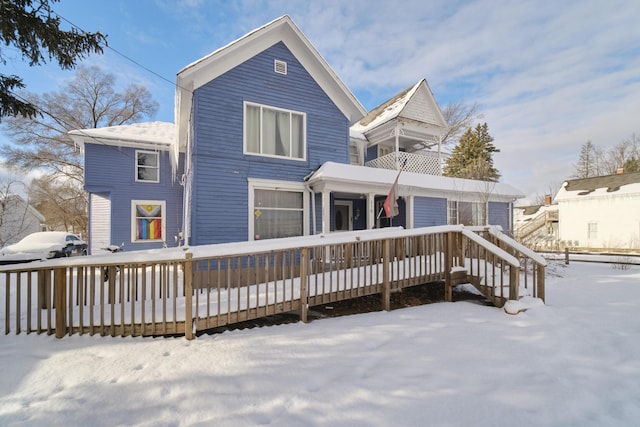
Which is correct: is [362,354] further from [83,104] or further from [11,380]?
[83,104]

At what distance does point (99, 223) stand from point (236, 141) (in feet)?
29.4

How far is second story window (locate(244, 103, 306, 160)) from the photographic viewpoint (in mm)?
8500

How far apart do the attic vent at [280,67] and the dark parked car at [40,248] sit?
11.8 metres

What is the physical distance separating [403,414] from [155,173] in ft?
44.2

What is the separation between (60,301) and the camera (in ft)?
12.8

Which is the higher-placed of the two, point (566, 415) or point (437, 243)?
point (437, 243)

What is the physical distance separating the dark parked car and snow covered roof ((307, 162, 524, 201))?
1152 cm

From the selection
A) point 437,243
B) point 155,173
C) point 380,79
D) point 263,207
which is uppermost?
point 380,79

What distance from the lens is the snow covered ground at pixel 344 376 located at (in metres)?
2.37

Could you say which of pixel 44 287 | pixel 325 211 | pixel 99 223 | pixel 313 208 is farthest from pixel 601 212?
pixel 99 223

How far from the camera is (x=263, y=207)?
8.59m

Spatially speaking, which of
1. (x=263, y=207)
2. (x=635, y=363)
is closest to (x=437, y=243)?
(x=635, y=363)

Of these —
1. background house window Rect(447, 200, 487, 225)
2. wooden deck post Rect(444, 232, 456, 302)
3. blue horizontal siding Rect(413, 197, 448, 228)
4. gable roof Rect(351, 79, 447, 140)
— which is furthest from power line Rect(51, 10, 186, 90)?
background house window Rect(447, 200, 487, 225)

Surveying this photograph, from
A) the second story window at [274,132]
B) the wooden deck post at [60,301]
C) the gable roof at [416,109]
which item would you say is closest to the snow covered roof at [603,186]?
the gable roof at [416,109]
